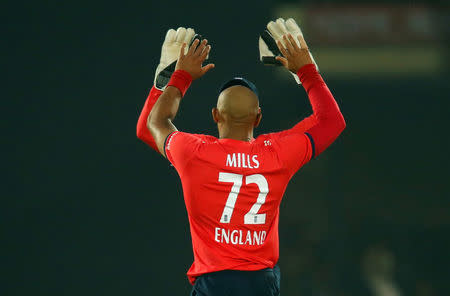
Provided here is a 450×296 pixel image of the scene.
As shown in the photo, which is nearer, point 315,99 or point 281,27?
point 315,99

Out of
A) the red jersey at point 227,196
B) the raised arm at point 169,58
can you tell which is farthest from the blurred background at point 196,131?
the red jersey at point 227,196

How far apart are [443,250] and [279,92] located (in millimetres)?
2542

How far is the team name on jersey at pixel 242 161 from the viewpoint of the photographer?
2293 mm

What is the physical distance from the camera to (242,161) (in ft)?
7.55

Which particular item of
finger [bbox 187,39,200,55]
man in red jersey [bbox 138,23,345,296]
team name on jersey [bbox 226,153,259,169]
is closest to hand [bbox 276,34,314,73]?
man in red jersey [bbox 138,23,345,296]

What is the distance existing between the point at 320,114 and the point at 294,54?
0.91ft

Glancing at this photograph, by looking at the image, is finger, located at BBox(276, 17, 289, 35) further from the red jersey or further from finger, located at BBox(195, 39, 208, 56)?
the red jersey

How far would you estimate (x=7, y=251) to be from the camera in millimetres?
6168

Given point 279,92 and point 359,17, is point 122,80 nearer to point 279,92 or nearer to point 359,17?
point 279,92

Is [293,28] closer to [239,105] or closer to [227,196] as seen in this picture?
[239,105]

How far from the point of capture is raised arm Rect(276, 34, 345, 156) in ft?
7.91

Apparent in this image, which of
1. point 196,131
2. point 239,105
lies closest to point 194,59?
point 239,105

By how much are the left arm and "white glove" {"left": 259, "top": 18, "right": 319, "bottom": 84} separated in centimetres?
30

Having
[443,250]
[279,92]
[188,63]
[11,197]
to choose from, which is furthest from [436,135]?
[188,63]
